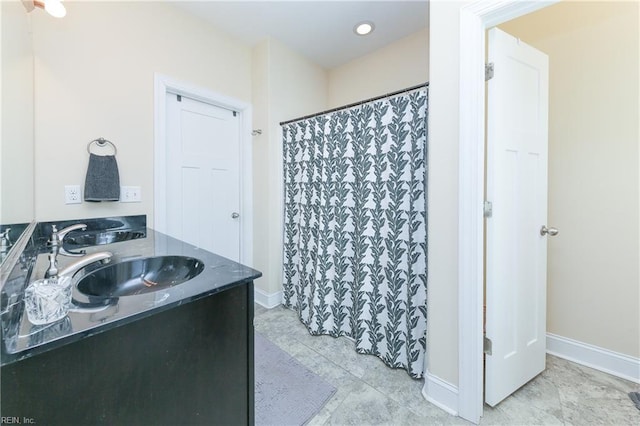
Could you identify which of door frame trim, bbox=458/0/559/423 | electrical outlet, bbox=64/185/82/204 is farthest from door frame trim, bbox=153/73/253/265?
door frame trim, bbox=458/0/559/423

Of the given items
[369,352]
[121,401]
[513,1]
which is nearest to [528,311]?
[369,352]

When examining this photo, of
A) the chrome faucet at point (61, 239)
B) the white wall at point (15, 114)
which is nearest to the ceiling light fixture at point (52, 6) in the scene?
the white wall at point (15, 114)

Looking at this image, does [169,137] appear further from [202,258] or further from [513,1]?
[513,1]

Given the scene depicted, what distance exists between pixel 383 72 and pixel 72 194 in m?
2.70

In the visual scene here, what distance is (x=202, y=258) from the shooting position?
1.05m

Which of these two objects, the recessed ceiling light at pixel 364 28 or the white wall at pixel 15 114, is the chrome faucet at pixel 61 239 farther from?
the recessed ceiling light at pixel 364 28

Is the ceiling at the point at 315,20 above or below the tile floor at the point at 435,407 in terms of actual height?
above

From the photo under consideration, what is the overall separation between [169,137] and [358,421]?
2.33 m

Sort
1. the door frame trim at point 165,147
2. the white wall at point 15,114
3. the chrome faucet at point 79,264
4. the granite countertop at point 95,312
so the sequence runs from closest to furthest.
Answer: the granite countertop at point 95,312, the chrome faucet at point 79,264, the white wall at point 15,114, the door frame trim at point 165,147

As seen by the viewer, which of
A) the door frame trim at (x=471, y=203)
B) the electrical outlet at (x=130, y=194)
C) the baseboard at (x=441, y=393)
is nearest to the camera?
the door frame trim at (x=471, y=203)

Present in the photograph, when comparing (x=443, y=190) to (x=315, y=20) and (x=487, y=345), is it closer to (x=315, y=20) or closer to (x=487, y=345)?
(x=487, y=345)

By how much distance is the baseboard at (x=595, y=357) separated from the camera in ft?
4.99

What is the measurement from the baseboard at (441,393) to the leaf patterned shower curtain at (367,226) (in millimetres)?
168

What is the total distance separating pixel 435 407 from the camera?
1.33m
